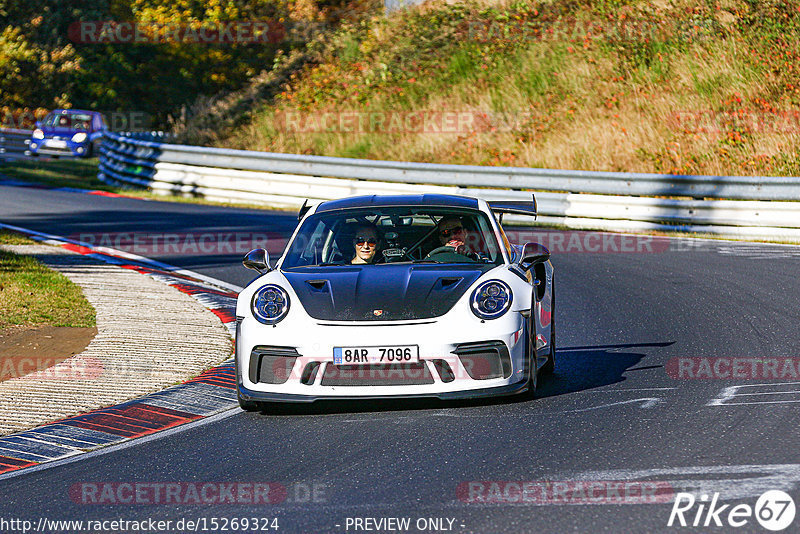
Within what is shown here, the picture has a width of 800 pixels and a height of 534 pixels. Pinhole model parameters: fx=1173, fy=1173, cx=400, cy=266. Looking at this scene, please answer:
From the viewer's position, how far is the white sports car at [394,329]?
6707 mm

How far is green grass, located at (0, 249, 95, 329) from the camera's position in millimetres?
10688

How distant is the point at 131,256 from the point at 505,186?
689 cm

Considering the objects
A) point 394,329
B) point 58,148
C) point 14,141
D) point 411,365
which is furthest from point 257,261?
point 14,141

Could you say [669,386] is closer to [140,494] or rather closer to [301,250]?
[301,250]

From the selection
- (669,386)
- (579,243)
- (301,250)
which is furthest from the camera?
(579,243)

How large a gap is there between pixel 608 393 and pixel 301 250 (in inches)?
90.8

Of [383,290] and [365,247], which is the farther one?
[365,247]

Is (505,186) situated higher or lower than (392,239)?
higher

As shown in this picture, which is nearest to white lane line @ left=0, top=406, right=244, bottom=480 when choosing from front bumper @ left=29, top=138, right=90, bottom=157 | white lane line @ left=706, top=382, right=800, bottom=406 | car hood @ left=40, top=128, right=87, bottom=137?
white lane line @ left=706, top=382, right=800, bottom=406

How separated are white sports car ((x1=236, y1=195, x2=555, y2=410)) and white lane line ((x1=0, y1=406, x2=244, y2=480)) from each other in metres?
0.23

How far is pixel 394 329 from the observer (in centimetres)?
670

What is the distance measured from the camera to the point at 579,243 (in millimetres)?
16766

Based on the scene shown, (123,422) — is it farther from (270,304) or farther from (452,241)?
(452,241)

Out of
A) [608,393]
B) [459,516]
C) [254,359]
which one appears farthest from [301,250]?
[459,516]
